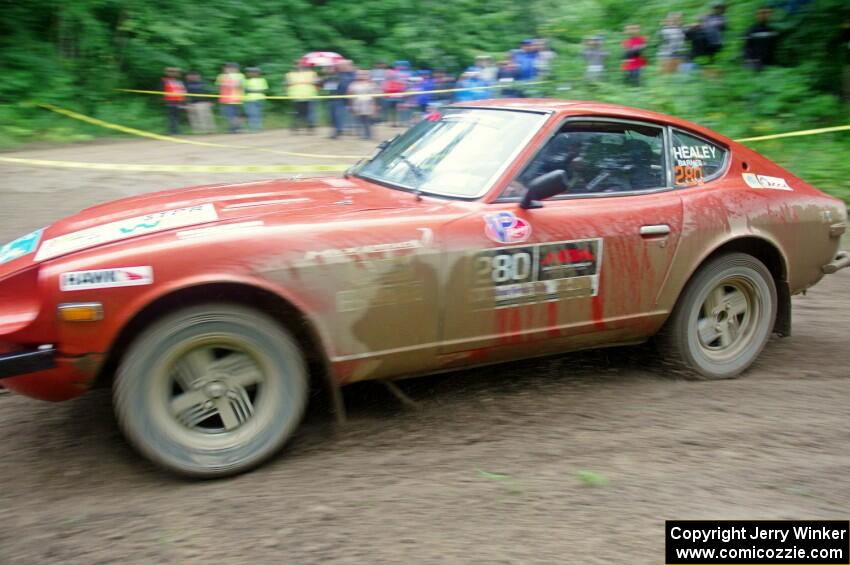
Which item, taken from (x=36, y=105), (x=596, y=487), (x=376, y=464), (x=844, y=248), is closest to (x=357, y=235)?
(x=376, y=464)

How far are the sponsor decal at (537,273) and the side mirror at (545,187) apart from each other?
0.24 metres

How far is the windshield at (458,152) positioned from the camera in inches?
160

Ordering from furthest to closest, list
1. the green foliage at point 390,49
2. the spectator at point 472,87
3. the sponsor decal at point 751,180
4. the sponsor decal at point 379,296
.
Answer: the spectator at point 472,87
the green foliage at point 390,49
the sponsor decal at point 751,180
the sponsor decal at point 379,296

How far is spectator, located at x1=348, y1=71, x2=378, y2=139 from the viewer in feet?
55.1

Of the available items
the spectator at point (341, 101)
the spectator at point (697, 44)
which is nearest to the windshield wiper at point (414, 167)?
the spectator at point (697, 44)

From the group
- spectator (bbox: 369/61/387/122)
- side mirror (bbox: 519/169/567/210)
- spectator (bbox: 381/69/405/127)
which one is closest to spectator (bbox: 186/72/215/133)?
spectator (bbox: 369/61/387/122)

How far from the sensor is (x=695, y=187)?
4.50 meters

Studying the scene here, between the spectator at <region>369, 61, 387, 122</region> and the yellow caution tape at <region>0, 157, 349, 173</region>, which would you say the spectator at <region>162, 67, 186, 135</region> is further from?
the yellow caution tape at <region>0, 157, 349, 173</region>

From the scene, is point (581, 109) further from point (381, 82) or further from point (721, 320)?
point (381, 82)

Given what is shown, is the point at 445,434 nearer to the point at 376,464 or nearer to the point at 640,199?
the point at 376,464

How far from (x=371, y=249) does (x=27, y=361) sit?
1470 millimetres

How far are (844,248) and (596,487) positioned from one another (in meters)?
5.79

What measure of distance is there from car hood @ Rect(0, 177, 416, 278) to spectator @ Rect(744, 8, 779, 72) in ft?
30.4

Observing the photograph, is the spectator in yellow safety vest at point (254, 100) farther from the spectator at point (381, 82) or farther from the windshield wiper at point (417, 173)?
the windshield wiper at point (417, 173)
